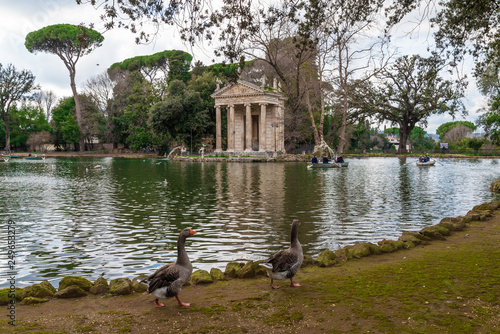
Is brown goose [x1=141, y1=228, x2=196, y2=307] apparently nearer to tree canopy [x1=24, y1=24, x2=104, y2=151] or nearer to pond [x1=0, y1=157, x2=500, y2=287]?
pond [x1=0, y1=157, x2=500, y2=287]

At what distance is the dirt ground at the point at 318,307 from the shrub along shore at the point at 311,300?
1 centimetres

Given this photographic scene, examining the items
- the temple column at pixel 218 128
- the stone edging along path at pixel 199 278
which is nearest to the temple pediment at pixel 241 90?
the temple column at pixel 218 128

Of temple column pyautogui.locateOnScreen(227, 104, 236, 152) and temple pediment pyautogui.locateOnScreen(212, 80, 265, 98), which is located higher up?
temple pediment pyautogui.locateOnScreen(212, 80, 265, 98)

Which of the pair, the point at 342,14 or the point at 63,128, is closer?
the point at 342,14

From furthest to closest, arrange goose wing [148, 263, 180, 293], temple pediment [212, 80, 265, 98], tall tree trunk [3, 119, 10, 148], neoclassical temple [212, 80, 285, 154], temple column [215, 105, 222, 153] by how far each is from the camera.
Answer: tall tree trunk [3, 119, 10, 148] < temple column [215, 105, 222, 153] < neoclassical temple [212, 80, 285, 154] < temple pediment [212, 80, 265, 98] < goose wing [148, 263, 180, 293]

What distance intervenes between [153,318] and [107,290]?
157 cm

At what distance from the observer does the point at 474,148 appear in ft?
229

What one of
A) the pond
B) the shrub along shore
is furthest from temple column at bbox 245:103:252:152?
the shrub along shore

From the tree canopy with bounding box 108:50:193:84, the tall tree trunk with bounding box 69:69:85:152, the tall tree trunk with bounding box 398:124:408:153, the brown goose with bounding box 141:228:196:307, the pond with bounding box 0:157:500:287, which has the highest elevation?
the tree canopy with bounding box 108:50:193:84

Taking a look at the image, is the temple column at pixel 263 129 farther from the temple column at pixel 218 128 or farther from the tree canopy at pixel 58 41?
the tree canopy at pixel 58 41

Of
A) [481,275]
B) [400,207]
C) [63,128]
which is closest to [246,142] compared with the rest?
[63,128]

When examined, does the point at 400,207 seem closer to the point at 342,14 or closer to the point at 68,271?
the point at 342,14

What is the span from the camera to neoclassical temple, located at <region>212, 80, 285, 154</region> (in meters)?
63.0

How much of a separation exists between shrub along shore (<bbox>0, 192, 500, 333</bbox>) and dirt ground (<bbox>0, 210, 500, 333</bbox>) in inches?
Answer: 0.5
